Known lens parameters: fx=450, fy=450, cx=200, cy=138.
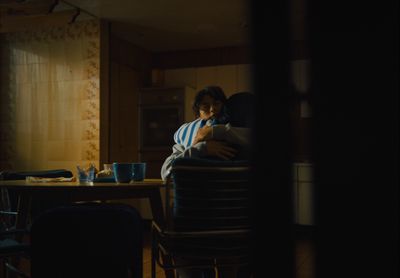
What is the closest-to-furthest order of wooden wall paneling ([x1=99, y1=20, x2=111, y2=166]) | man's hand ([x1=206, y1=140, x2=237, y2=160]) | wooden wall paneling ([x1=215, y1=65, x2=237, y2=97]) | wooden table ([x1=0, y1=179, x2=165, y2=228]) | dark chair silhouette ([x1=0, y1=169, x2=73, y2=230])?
man's hand ([x1=206, y1=140, x2=237, y2=160]) → wooden table ([x1=0, y1=179, x2=165, y2=228]) → dark chair silhouette ([x1=0, y1=169, x2=73, y2=230]) → wooden wall paneling ([x1=99, y1=20, x2=111, y2=166]) → wooden wall paneling ([x1=215, y1=65, x2=237, y2=97])

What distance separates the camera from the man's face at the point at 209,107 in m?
2.23

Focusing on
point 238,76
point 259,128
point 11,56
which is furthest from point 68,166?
point 259,128

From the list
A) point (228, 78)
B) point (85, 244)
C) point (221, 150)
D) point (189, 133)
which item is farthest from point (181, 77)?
point (85, 244)

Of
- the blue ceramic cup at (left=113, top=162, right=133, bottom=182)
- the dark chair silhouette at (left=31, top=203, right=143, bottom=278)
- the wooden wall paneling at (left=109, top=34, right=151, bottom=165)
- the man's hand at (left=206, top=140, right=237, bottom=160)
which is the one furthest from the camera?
the wooden wall paneling at (left=109, top=34, right=151, bottom=165)

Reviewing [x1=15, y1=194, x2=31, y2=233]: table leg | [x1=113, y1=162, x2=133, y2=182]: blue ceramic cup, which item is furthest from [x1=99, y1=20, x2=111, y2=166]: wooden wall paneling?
[x1=113, y1=162, x2=133, y2=182]: blue ceramic cup

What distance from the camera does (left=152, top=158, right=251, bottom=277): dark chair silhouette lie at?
1614mm

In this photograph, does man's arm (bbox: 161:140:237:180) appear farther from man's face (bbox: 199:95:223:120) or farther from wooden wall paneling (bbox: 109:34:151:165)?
wooden wall paneling (bbox: 109:34:151:165)

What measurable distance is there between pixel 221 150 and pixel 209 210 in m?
0.25

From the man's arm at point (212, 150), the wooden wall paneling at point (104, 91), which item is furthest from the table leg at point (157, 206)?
the wooden wall paneling at point (104, 91)

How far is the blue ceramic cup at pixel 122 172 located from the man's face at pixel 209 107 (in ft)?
1.56

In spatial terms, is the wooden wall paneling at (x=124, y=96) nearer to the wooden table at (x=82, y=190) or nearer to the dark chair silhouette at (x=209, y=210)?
the wooden table at (x=82, y=190)

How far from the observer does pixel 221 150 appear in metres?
1.76

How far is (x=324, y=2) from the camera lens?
32cm

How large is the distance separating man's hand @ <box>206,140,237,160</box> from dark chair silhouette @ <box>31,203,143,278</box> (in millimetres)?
449
